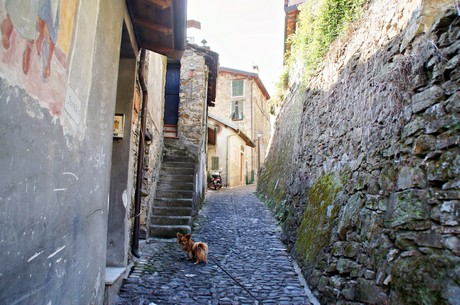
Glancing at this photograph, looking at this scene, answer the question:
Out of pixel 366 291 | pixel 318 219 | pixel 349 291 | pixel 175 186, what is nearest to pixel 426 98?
pixel 366 291

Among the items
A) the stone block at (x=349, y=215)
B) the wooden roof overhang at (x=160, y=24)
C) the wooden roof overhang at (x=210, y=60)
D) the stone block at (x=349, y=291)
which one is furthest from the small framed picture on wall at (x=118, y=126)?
the wooden roof overhang at (x=210, y=60)

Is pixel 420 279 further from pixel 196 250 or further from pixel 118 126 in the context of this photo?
pixel 196 250

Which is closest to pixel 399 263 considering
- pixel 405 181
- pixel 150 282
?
pixel 405 181

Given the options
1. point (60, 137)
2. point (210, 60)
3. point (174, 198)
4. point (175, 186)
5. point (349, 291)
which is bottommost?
point (349, 291)

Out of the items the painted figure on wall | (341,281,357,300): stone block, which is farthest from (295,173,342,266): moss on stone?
the painted figure on wall

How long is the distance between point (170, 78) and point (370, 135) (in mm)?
7377

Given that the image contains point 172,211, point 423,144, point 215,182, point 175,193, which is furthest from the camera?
point 215,182

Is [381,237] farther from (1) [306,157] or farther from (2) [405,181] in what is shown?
(1) [306,157]

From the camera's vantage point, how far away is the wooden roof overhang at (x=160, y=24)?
Result: 3.58 meters

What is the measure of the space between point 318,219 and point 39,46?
3911 millimetres

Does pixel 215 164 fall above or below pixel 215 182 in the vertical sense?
above

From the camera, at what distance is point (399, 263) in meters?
2.44

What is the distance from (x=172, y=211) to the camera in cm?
707

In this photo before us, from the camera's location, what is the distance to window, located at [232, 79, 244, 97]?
23.9m
